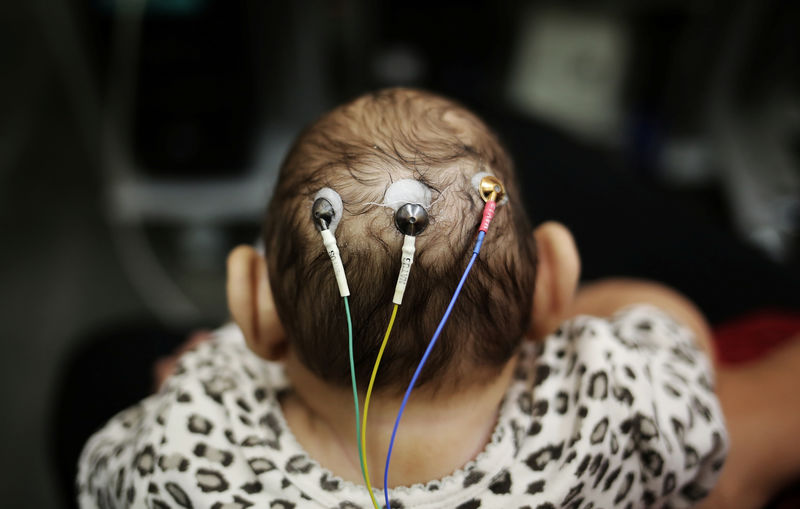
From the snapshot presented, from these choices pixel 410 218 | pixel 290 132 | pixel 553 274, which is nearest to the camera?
pixel 410 218

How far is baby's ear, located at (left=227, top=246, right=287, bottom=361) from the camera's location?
0.52m

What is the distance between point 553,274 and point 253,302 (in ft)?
0.89

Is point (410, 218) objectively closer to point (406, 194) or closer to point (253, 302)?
point (406, 194)

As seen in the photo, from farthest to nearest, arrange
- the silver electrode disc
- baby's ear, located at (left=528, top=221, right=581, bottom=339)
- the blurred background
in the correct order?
1. the blurred background
2. baby's ear, located at (left=528, top=221, right=581, bottom=339)
3. the silver electrode disc

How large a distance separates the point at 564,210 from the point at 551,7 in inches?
45.6

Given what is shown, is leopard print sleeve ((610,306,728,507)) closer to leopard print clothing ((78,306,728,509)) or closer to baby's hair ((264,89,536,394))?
leopard print clothing ((78,306,728,509))

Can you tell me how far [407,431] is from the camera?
1.66 feet

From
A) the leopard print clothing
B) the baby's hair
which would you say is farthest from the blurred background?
the baby's hair

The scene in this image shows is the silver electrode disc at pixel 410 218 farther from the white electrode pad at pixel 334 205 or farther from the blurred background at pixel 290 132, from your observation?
the blurred background at pixel 290 132

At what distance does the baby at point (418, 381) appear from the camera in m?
0.46

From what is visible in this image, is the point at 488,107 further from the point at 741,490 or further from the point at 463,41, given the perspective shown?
the point at 741,490

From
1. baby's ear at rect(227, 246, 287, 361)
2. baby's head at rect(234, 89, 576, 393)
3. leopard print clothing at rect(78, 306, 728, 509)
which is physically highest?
baby's head at rect(234, 89, 576, 393)

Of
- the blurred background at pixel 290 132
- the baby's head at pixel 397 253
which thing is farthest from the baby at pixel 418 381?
the blurred background at pixel 290 132

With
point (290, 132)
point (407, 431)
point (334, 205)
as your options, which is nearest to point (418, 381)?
point (407, 431)
